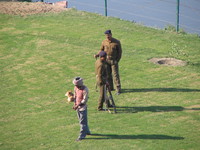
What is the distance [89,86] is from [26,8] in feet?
43.6

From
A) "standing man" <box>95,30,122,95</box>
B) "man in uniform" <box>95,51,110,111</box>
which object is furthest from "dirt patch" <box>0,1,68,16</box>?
"man in uniform" <box>95,51,110,111</box>

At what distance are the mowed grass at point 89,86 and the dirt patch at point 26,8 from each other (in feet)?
2.75

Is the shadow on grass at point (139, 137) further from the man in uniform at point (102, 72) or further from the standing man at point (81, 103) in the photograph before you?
the man in uniform at point (102, 72)

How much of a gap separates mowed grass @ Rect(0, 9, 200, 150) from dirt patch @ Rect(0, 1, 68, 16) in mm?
839

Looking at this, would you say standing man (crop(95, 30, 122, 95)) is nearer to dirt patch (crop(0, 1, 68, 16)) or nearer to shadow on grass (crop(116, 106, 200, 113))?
shadow on grass (crop(116, 106, 200, 113))

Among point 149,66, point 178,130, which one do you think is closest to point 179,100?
point 178,130

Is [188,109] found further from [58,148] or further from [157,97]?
[58,148]

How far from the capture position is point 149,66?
21.3m

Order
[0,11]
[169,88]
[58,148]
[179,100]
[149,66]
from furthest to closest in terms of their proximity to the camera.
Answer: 1. [0,11]
2. [149,66]
3. [169,88]
4. [179,100]
5. [58,148]

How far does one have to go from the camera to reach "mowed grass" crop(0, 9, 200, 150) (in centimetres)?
1416

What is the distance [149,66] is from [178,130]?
7325 mm

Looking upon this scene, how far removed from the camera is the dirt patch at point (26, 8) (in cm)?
2989

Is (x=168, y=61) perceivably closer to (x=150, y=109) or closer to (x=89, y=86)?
(x=89, y=86)

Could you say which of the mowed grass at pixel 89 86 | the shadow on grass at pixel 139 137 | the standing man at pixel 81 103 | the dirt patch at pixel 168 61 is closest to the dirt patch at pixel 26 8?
the mowed grass at pixel 89 86
